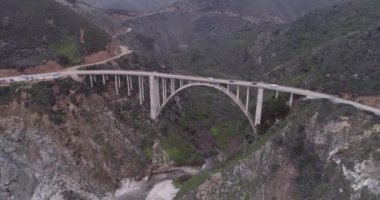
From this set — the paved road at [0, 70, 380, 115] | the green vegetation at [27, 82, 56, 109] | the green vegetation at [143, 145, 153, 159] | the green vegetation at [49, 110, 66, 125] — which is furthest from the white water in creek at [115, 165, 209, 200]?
the green vegetation at [27, 82, 56, 109]

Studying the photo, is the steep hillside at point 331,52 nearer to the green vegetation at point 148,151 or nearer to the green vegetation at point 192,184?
the green vegetation at point 192,184

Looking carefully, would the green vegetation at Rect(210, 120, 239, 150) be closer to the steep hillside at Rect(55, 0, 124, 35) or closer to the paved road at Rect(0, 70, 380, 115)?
the paved road at Rect(0, 70, 380, 115)

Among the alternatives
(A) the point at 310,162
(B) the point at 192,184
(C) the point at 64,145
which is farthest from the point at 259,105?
(C) the point at 64,145

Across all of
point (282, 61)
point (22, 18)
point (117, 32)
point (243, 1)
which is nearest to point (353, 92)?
point (282, 61)

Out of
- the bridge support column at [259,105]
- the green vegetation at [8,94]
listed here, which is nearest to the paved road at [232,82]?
the bridge support column at [259,105]

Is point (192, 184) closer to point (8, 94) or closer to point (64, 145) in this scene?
point (64, 145)

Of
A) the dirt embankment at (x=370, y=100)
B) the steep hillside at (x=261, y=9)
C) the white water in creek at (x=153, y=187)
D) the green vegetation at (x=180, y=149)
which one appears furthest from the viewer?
the steep hillside at (x=261, y=9)
